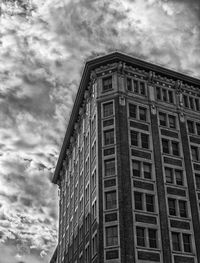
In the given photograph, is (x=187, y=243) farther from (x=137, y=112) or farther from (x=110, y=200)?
(x=137, y=112)

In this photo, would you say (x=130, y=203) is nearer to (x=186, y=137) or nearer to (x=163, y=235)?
(x=163, y=235)

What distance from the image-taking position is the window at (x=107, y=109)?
61084mm

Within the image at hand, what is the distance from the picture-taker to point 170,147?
60312 mm

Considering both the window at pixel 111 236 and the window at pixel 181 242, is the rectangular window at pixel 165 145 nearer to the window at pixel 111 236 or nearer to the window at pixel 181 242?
the window at pixel 181 242

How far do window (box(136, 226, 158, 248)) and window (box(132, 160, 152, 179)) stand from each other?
7391mm

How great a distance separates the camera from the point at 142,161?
56781mm

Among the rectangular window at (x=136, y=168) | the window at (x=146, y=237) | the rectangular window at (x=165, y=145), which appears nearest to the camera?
the window at (x=146, y=237)

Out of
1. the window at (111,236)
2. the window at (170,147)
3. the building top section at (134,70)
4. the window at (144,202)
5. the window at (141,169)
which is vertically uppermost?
the building top section at (134,70)

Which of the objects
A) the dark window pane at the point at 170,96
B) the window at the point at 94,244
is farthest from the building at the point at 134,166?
the dark window pane at the point at 170,96

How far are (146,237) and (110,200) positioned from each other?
630cm

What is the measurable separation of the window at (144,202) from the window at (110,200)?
264 cm

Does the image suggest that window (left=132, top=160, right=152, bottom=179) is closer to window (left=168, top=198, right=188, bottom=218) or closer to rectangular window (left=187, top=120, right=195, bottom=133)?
window (left=168, top=198, right=188, bottom=218)

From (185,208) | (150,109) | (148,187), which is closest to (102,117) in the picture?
(150,109)

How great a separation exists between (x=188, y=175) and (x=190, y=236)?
29.1ft
